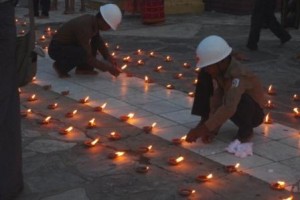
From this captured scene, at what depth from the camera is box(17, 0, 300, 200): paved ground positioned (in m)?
4.79

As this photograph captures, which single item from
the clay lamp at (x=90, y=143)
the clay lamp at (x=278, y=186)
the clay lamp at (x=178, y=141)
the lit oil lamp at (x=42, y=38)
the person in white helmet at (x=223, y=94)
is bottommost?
the lit oil lamp at (x=42, y=38)

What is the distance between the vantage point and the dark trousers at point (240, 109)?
18.5 ft

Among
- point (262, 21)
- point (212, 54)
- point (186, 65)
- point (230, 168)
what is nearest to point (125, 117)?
point (212, 54)

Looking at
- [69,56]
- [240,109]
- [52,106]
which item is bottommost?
[52,106]

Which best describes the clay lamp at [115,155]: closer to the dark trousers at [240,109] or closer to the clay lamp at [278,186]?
the dark trousers at [240,109]

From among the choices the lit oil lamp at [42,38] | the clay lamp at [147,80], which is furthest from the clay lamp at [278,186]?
the lit oil lamp at [42,38]

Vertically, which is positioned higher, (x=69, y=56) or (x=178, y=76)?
(x=69, y=56)

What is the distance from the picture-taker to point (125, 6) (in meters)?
15.0

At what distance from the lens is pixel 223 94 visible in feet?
19.0

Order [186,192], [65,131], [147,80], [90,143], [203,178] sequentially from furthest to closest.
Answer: [147,80]
[65,131]
[90,143]
[203,178]
[186,192]

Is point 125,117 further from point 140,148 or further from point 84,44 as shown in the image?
point 84,44

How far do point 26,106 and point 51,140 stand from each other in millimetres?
1334

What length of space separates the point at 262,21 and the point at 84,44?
3.98 m

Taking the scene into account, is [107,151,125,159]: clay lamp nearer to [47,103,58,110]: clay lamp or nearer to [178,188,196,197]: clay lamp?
[178,188,196,197]: clay lamp
